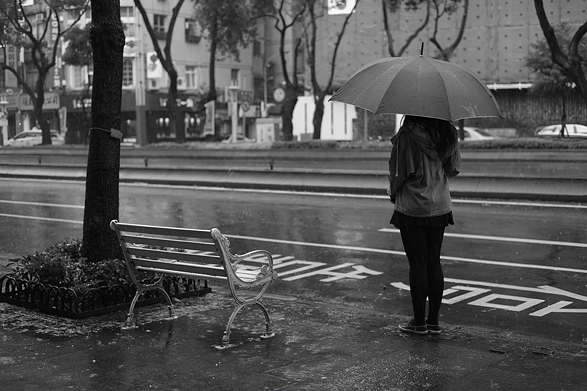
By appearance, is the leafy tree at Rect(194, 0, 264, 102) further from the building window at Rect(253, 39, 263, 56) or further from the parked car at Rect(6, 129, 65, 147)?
the building window at Rect(253, 39, 263, 56)

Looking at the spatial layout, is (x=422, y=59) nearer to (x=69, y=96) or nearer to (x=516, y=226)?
(x=516, y=226)

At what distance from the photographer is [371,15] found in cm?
5291

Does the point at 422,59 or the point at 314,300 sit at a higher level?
the point at 422,59

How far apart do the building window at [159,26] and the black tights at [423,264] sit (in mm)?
57730

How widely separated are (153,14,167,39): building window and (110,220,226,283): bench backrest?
186ft

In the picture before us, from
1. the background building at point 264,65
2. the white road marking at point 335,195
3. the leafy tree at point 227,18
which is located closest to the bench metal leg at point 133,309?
the white road marking at point 335,195

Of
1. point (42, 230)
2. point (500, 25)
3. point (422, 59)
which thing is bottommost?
point (42, 230)

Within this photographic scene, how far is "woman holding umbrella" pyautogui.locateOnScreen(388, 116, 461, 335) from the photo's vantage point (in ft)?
23.4

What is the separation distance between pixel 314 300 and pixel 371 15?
45.4 m

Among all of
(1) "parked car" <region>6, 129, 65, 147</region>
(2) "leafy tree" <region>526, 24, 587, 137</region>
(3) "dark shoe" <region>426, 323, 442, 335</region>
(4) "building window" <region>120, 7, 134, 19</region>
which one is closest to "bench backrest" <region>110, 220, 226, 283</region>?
(3) "dark shoe" <region>426, 323, 442, 335</region>

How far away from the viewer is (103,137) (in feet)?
28.6

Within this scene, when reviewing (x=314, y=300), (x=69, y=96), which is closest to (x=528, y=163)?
(x=314, y=300)

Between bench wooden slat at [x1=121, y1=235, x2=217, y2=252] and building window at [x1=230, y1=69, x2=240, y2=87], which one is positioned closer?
bench wooden slat at [x1=121, y1=235, x2=217, y2=252]

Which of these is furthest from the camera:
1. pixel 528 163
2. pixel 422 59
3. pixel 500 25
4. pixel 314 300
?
pixel 500 25
